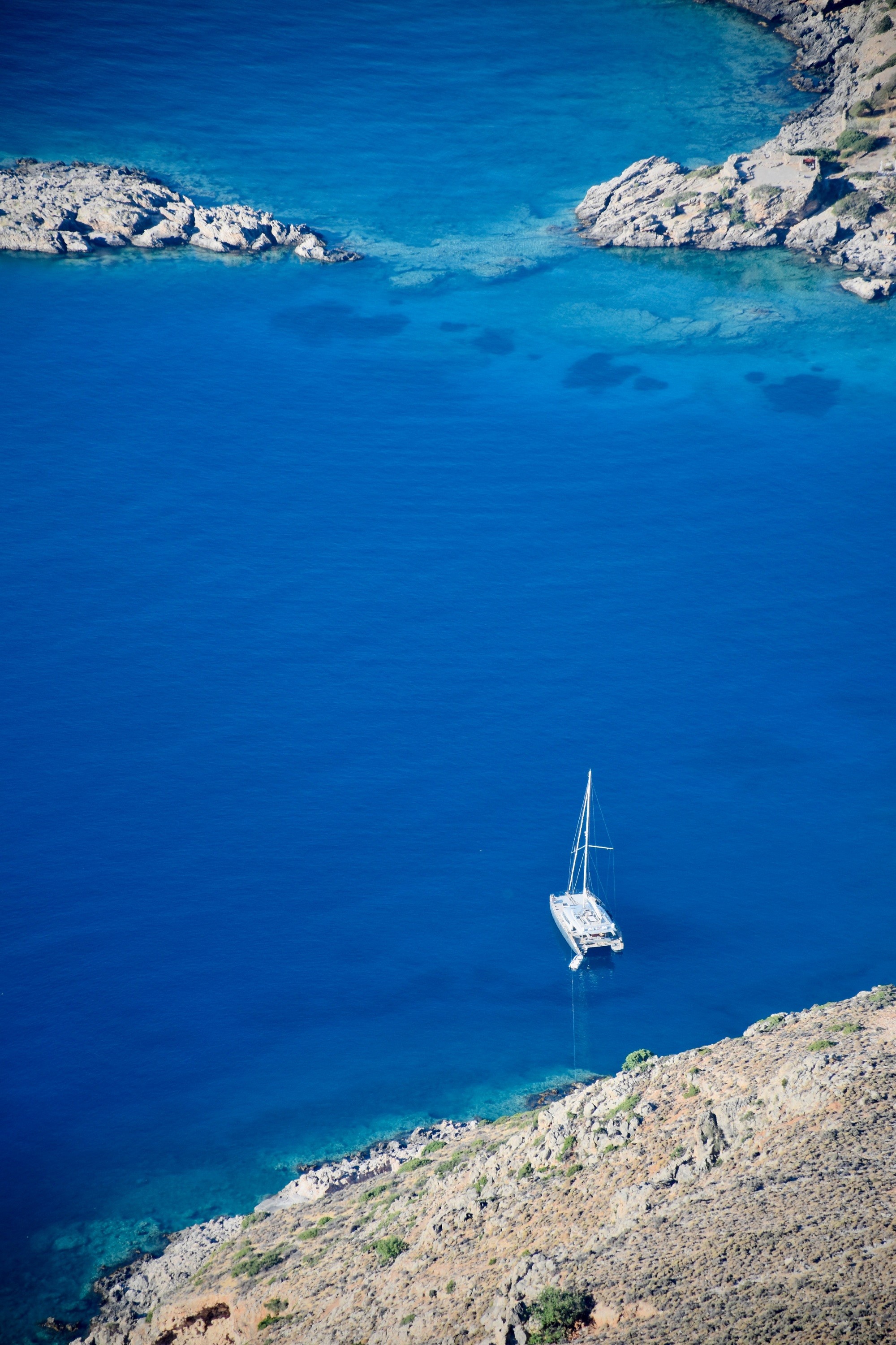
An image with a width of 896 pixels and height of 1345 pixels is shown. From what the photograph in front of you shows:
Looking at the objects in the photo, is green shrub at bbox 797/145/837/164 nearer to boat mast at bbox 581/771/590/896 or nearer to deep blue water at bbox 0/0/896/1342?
deep blue water at bbox 0/0/896/1342

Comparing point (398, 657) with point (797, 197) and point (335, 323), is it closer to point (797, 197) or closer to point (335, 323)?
point (335, 323)

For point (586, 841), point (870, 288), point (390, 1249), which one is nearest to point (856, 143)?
point (870, 288)

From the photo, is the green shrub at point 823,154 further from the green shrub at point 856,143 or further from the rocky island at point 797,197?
the green shrub at point 856,143

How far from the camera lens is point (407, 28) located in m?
162

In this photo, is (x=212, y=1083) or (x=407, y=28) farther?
(x=407, y=28)

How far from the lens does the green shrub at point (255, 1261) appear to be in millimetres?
41344

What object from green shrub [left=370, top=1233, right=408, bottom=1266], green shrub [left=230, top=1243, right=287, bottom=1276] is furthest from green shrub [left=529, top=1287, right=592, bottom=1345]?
green shrub [left=230, top=1243, right=287, bottom=1276]

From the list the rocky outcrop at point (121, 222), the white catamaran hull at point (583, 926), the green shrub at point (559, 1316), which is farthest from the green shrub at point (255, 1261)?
the rocky outcrop at point (121, 222)

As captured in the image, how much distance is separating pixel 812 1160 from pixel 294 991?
3185 cm

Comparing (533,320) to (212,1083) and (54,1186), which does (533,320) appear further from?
(54,1186)

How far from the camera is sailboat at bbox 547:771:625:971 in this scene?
61.6m

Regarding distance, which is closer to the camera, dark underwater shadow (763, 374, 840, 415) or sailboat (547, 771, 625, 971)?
sailboat (547, 771, 625, 971)

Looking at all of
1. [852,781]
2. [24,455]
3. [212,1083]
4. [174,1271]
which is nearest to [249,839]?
[212,1083]

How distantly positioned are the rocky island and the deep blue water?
3902mm
